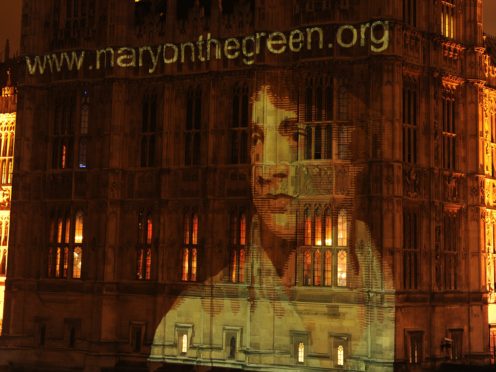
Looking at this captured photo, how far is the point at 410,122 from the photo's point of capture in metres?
45.8

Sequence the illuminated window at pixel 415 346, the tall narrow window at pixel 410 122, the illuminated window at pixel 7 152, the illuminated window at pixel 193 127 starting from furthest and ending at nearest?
the illuminated window at pixel 7 152 → the illuminated window at pixel 193 127 → the tall narrow window at pixel 410 122 → the illuminated window at pixel 415 346

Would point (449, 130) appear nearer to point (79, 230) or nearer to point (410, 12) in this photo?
point (410, 12)

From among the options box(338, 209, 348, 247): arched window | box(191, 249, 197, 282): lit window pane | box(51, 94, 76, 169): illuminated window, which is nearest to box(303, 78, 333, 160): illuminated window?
box(338, 209, 348, 247): arched window

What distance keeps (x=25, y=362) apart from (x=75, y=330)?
349 cm

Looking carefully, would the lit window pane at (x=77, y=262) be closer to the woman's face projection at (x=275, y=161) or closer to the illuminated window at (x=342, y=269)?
the woman's face projection at (x=275, y=161)

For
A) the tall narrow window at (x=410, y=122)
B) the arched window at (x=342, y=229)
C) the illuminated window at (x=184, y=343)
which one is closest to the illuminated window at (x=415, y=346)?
the arched window at (x=342, y=229)

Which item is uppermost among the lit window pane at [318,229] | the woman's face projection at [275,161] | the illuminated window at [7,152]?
the illuminated window at [7,152]

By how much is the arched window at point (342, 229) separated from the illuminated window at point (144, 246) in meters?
10.8

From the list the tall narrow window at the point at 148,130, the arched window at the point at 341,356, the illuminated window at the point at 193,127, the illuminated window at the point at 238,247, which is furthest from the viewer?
the tall narrow window at the point at 148,130

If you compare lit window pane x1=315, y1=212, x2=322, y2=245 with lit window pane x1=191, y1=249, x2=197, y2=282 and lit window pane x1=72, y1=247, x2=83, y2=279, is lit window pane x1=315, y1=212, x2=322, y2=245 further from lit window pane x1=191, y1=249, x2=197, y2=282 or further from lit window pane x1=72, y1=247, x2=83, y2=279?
lit window pane x1=72, y1=247, x2=83, y2=279

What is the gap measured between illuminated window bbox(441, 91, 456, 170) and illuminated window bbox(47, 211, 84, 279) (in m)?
19.9

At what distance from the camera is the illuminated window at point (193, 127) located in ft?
160

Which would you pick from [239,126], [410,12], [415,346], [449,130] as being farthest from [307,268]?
[410,12]

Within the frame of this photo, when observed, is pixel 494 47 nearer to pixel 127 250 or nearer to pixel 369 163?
pixel 369 163
